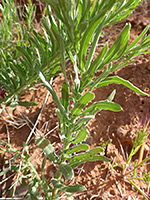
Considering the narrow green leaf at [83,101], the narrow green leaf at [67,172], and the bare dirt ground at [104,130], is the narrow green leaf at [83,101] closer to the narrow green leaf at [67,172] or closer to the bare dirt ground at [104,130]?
the narrow green leaf at [67,172]

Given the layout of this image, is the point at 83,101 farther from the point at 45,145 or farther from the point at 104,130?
the point at 104,130

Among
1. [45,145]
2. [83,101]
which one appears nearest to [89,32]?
[83,101]

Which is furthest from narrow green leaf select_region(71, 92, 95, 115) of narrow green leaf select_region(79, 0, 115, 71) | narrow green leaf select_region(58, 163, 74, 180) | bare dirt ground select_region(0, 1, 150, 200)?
bare dirt ground select_region(0, 1, 150, 200)

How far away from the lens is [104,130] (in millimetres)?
1462

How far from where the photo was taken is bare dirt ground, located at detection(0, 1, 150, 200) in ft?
4.13

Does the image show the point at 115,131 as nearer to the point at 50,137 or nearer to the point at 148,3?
the point at 50,137

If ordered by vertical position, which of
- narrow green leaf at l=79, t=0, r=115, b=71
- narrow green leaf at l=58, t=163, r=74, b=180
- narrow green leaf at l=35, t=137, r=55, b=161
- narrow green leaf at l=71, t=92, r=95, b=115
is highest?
narrow green leaf at l=79, t=0, r=115, b=71

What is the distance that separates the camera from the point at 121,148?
1.36 metres

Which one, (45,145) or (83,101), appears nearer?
(83,101)

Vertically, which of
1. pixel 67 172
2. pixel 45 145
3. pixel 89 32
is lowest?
pixel 67 172

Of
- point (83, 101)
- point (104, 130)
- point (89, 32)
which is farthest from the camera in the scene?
point (104, 130)

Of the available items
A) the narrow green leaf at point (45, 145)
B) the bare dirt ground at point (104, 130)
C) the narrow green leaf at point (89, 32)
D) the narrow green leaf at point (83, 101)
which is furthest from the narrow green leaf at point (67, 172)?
the bare dirt ground at point (104, 130)

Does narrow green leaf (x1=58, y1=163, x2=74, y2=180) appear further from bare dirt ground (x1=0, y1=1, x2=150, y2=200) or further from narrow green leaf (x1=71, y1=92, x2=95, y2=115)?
bare dirt ground (x1=0, y1=1, x2=150, y2=200)

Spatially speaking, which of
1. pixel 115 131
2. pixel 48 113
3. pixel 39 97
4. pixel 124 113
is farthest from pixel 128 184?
pixel 39 97
